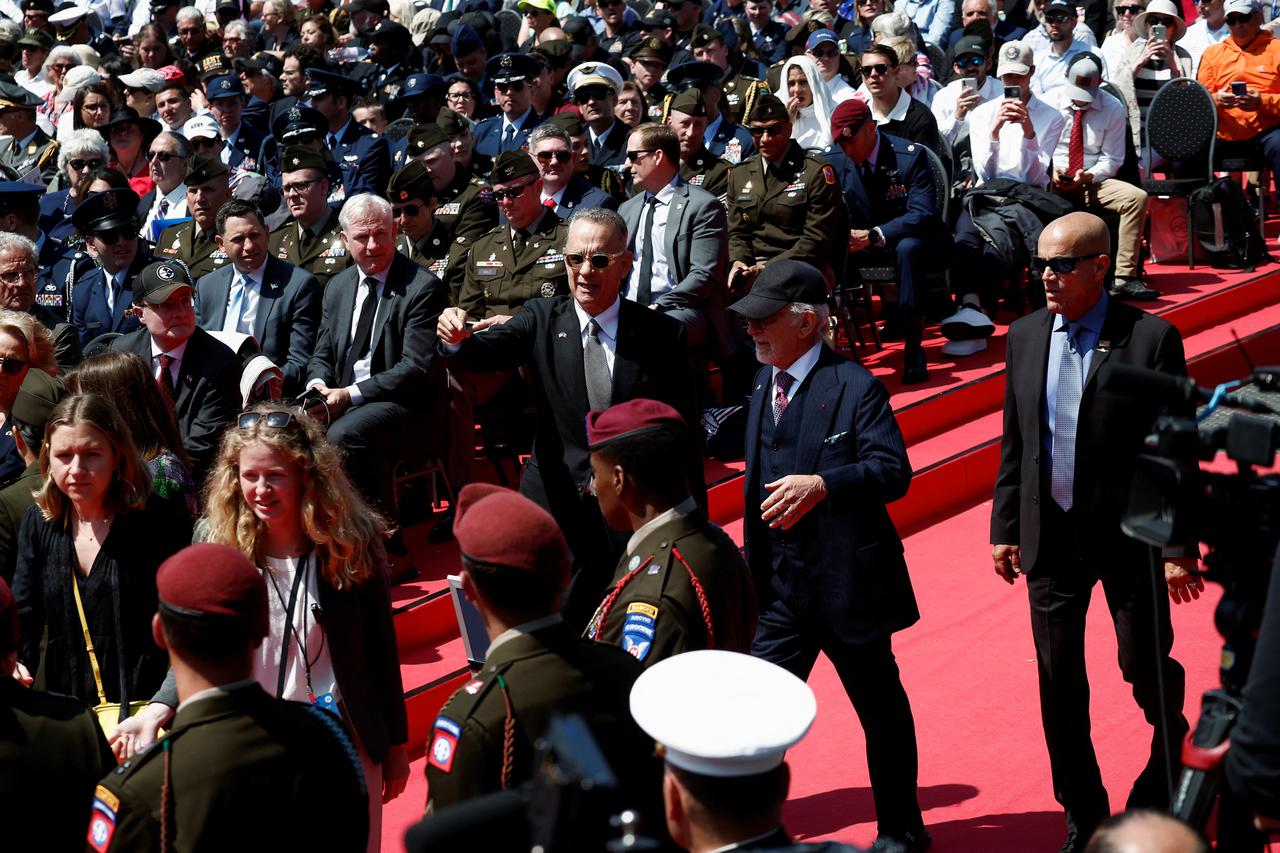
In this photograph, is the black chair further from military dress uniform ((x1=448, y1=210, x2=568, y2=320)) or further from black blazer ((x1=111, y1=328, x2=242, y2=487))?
black blazer ((x1=111, y1=328, x2=242, y2=487))

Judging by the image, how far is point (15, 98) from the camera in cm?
1384

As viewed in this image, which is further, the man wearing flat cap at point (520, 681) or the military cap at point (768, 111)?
the military cap at point (768, 111)

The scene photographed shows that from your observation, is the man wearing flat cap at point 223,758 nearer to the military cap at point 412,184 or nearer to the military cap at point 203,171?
the military cap at point 412,184

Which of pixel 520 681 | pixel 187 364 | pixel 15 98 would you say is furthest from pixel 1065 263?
pixel 15 98

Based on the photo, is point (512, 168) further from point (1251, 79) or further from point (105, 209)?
point (1251, 79)

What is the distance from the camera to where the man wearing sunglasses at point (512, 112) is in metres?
12.4

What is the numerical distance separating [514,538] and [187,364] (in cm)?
387

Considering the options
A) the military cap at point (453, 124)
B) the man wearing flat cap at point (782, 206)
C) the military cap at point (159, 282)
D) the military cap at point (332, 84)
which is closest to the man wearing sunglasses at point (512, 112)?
the military cap at point (453, 124)

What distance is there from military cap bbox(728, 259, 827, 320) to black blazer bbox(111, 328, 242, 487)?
2.64 m

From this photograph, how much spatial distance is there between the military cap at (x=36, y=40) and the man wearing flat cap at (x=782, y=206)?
33.2 ft

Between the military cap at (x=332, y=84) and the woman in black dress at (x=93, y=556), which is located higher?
the military cap at (x=332, y=84)

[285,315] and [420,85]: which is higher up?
[420,85]

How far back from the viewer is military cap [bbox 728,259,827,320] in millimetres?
5152

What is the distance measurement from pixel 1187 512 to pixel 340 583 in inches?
89.7
